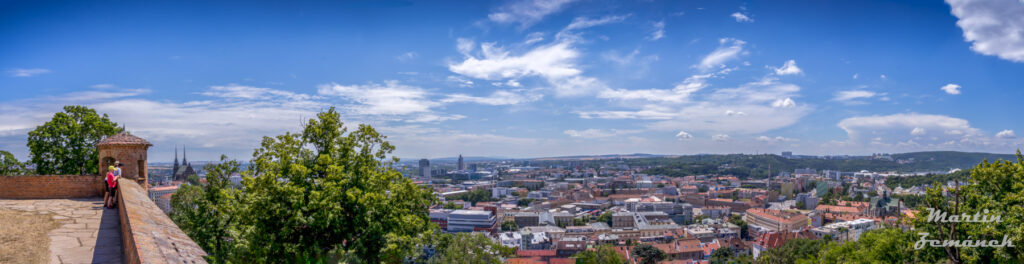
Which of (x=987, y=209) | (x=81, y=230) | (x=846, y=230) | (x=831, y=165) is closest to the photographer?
(x=81, y=230)

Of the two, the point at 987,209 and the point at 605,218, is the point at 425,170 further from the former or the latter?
the point at 987,209

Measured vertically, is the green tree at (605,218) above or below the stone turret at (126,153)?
below

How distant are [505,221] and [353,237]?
209 feet

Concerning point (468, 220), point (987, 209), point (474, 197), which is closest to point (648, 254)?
point (987, 209)

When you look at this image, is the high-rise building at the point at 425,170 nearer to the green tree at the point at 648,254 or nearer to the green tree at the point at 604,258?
the green tree at the point at 648,254

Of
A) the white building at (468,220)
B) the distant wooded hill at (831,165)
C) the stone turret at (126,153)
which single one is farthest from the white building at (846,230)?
the distant wooded hill at (831,165)

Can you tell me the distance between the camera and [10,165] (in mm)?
13406

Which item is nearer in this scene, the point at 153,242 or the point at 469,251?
the point at 153,242

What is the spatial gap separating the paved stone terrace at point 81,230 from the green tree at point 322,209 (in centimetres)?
175

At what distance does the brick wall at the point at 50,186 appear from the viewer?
310 inches

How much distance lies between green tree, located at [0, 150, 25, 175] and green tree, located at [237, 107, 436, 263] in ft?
31.4

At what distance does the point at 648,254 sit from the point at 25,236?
37532 mm

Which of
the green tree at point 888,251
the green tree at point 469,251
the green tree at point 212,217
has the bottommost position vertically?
the green tree at point 469,251

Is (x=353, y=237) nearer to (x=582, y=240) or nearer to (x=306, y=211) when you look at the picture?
(x=306, y=211)
